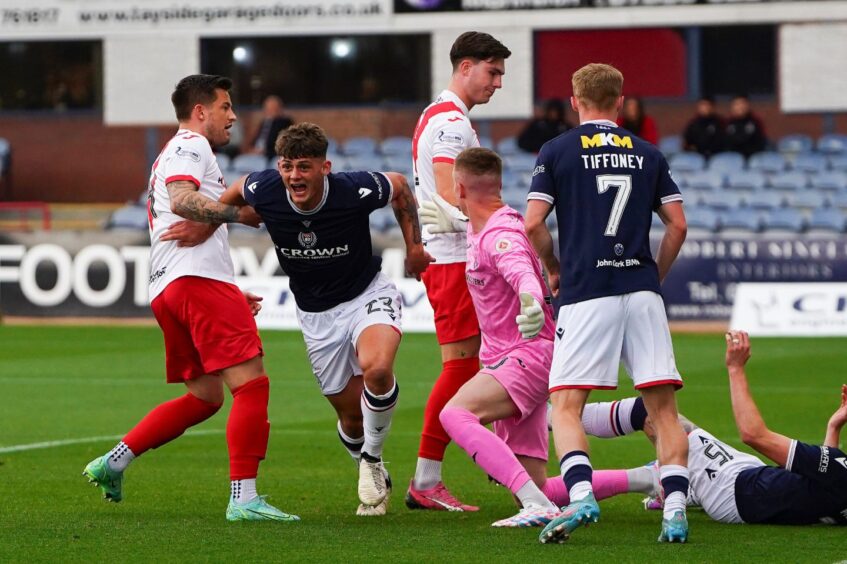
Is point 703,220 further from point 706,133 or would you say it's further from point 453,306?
point 453,306

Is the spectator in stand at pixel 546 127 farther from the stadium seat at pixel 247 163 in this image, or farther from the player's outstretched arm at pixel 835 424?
the player's outstretched arm at pixel 835 424

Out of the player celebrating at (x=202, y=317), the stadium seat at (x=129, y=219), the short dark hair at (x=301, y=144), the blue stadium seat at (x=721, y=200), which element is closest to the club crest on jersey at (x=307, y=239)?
the player celebrating at (x=202, y=317)

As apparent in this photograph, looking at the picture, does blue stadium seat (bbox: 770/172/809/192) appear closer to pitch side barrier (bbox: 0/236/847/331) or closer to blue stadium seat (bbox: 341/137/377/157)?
pitch side barrier (bbox: 0/236/847/331)

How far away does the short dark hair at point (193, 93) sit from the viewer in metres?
8.05

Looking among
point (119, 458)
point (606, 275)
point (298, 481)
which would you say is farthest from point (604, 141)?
point (298, 481)

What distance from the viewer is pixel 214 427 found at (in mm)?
11875

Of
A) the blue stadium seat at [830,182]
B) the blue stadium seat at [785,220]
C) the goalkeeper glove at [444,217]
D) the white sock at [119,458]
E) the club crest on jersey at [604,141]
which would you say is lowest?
the white sock at [119,458]

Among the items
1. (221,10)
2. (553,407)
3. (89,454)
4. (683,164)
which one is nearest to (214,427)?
(89,454)

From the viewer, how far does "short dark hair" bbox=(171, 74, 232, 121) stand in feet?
26.4

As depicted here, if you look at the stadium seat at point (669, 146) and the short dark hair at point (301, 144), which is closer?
the short dark hair at point (301, 144)

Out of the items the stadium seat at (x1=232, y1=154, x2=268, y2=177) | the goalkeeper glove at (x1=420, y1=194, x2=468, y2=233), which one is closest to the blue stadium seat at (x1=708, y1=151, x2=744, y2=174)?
the stadium seat at (x1=232, y1=154, x2=268, y2=177)

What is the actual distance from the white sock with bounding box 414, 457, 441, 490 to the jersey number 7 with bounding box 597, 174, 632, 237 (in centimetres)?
180

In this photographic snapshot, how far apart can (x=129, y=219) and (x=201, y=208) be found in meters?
15.0

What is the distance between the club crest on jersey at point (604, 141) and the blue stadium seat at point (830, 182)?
16.0 metres
